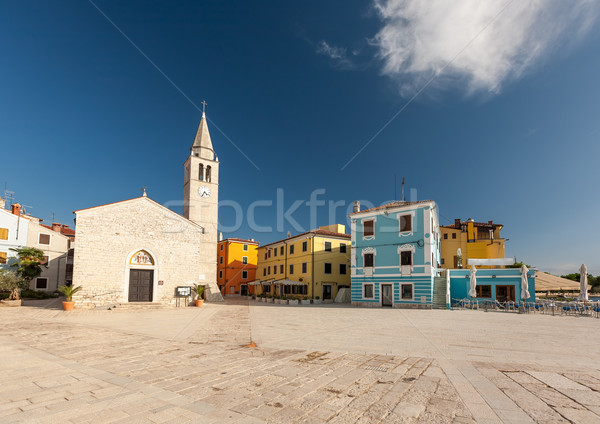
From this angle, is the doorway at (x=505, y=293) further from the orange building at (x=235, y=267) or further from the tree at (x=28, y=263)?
the tree at (x=28, y=263)

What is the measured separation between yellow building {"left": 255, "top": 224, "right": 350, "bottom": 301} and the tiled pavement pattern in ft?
80.1

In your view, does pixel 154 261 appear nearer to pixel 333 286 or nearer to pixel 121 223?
pixel 121 223

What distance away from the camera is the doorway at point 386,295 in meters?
26.2

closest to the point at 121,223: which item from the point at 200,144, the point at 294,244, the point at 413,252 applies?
the point at 200,144

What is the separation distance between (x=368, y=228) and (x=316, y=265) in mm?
7168

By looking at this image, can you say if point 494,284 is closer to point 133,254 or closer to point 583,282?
point 583,282

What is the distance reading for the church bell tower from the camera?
3403cm

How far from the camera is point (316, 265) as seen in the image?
32781 millimetres

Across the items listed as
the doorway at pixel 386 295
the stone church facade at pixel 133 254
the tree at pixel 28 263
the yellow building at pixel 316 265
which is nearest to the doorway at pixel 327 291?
the yellow building at pixel 316 265

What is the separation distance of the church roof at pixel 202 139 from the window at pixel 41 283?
61.0ft

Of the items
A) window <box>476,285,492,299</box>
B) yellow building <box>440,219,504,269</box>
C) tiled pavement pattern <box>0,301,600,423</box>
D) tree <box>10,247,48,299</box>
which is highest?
yellow building <box>440,219,504,269</box>

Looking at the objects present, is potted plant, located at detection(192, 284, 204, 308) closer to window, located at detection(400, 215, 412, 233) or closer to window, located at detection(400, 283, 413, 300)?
window, located at detection(400, 283, 413, 300)

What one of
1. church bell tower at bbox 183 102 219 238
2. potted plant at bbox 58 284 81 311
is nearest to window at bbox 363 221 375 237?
church bell tower at bbox 183 102 219 238

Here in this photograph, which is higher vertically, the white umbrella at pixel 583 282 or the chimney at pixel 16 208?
the chimney at pixel 16 208
